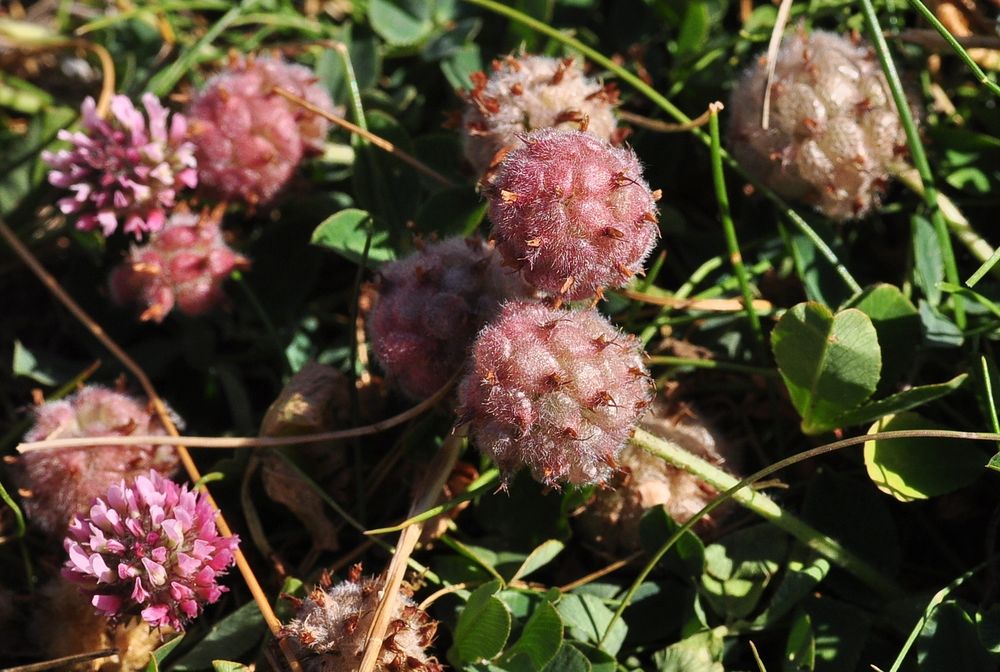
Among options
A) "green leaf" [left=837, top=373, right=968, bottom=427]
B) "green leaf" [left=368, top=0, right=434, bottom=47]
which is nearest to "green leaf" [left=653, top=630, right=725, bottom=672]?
"green leaf" [left=837, top=373, right=968, bottom=427]

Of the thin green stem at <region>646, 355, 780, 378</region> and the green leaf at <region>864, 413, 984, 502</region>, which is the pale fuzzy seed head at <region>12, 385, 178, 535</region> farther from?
the green leaf at <region>864, 413, 984, 502</region>

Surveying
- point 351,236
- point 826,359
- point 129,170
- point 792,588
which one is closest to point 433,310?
point 351,236

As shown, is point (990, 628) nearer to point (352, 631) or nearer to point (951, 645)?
point (951, 645)

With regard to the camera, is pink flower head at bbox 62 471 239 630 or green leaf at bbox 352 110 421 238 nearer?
pink flower head at bbox 62 471 239 630

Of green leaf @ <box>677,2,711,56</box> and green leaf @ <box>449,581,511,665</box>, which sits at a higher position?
green leaf @ <box>677,2,711,56</box>

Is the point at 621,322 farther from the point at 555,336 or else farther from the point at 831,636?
the point at 831,636

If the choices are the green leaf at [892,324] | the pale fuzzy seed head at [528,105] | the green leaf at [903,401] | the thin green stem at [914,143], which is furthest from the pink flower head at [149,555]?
the thin green stem at [914,143]
